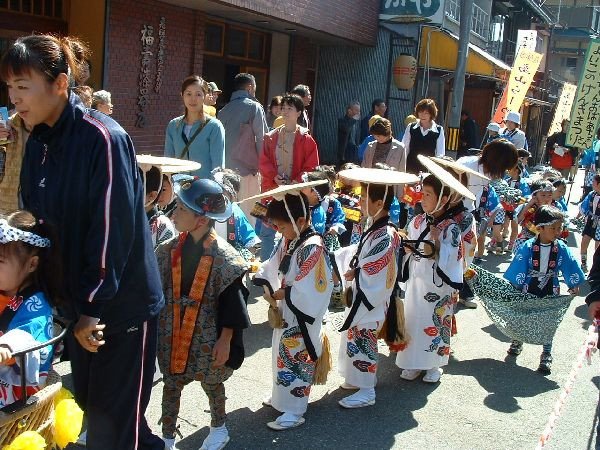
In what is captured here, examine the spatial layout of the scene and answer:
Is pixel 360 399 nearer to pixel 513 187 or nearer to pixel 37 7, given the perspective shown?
pixel 513 187

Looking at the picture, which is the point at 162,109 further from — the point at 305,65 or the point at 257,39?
the point at 305,65

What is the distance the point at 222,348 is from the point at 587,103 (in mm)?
10205

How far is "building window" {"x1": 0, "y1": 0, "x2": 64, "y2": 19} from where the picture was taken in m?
7.78

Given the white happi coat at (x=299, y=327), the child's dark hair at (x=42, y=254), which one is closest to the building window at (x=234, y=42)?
the white happi coat at (x=299, y=327)

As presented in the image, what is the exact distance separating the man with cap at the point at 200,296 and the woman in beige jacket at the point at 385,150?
13.2ft

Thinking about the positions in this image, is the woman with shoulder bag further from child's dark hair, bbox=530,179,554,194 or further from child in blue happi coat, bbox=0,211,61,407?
child's dark hair, bbox=530,179,554,194

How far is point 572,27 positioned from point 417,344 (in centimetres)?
4037

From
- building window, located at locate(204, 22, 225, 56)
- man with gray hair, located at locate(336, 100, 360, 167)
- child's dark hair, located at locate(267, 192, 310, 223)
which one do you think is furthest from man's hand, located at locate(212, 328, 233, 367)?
building window, located at locate(204, 22, 225, 56)

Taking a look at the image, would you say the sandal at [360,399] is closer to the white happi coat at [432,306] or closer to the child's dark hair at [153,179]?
the white happi coat at [432,306]

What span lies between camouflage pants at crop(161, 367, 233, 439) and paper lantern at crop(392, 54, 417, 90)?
1317 centimetres

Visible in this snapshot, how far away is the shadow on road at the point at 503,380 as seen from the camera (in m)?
4.56

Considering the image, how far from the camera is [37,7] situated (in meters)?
8.18

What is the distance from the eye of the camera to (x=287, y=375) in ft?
12.8

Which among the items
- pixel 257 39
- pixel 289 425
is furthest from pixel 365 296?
pixel 257 39
